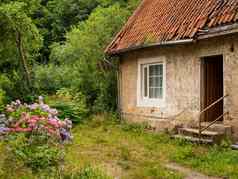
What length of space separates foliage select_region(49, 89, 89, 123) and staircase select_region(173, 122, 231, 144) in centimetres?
A: 617

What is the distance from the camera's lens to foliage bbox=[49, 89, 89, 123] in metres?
17.8

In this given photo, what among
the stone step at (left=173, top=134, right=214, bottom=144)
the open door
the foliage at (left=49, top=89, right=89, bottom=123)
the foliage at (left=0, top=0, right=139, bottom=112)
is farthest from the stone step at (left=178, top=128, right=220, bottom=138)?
the foliage at (left=0, top=0, right=139, bottom=112)

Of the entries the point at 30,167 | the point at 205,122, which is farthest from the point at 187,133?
the point at 30,167

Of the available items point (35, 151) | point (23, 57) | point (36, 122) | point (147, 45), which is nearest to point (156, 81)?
point (147, 45)

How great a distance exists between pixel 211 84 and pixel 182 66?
1.12 metres

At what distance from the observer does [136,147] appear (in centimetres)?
1188

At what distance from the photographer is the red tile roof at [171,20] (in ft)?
40.1

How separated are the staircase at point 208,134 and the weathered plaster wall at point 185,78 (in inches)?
10.2

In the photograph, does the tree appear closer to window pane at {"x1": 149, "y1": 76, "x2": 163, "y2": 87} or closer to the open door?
window pane at {"x1": 149, "y1": 76, "x2": 163, "y2": 87}

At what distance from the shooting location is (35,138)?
755cm

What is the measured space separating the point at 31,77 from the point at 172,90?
851 centimetres

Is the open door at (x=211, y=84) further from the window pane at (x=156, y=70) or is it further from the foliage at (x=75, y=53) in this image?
the foliage at (x=75, y=53)

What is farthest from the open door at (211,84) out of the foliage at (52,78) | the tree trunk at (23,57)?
the foliage at (52,78)

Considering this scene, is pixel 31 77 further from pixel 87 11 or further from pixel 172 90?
pixel 87 11
